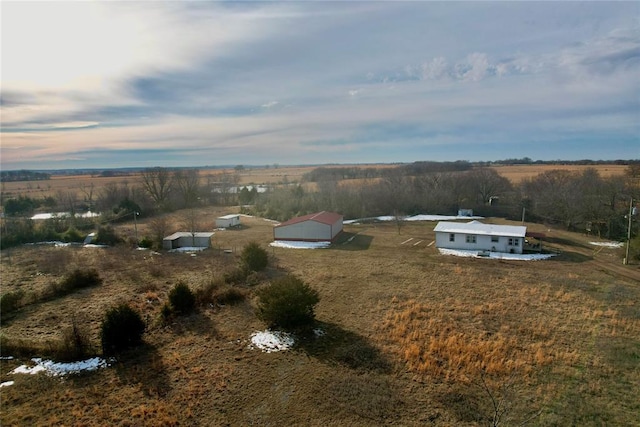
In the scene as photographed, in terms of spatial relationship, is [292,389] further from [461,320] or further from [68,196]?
[68,196]

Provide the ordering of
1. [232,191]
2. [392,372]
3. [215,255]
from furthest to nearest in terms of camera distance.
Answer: [232,191]
[215,255]
[392,372]

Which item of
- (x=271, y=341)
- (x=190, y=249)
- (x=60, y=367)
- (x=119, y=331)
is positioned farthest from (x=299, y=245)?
(x=60, y=367)

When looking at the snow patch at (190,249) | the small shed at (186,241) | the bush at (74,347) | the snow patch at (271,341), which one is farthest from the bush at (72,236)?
the snow patch at (271,341)

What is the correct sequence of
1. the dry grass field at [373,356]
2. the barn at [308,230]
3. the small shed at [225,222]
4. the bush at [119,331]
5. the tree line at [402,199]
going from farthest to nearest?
the small shed at [225,222]
the tree line at [402,199]
the barn at [308,230]
the bush at [119,331]
the dry grass field at [373,356]

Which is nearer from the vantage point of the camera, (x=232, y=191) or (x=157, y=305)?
(x=157, y=305)

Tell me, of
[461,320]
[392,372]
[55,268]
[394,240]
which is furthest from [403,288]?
[55,268]

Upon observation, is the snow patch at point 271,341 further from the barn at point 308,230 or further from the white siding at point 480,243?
the white siding at point 480,243
